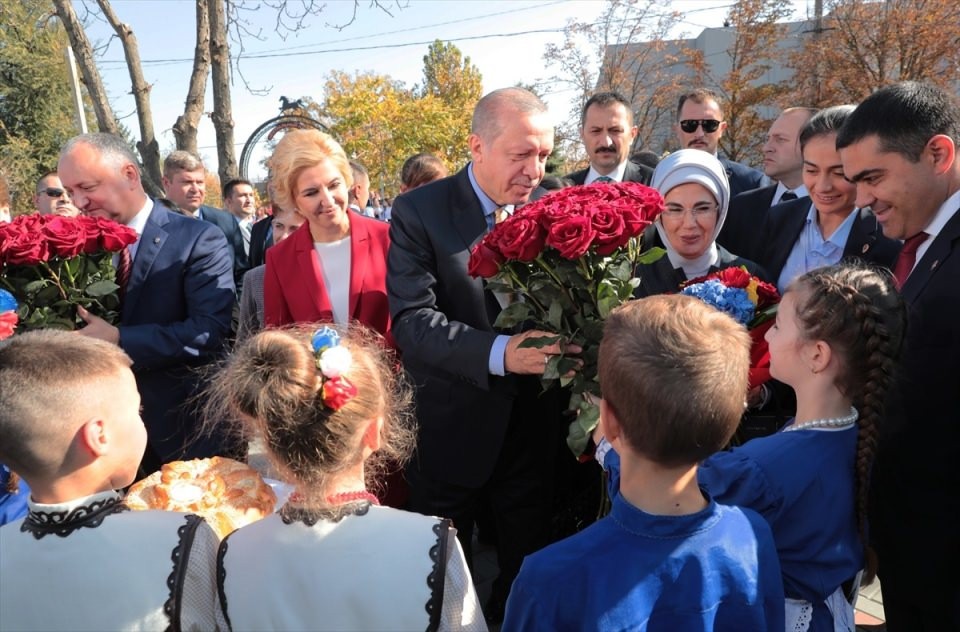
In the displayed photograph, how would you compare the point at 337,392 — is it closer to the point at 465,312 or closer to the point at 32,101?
the point at 465,312

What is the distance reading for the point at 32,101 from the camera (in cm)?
2336

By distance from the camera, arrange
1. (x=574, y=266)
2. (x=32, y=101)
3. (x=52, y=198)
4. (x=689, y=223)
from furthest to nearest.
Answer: (x=32, y=101)
(x=52, y=198)
(x=689, y=223)
(x=574, y=266)

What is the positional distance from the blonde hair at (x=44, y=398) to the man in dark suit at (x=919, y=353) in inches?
95.5

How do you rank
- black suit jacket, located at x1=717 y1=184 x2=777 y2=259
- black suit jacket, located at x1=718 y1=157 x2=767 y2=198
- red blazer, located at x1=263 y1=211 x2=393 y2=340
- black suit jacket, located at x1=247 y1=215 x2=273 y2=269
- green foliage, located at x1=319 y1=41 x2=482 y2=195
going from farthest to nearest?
1. green foliage, located at x1=319 y1=41 x2=482 y2=195
2. black suit jacket, located at x1=247 y1=215 x2=273 y2=269
3. black suit jacket, located at x1=718 y1=157 x2=767 y2=198
4. black suit jacket, located at x1=717 y1=184 x2=777 y2=259
5. red blazer, located at x1=263 y1=211 x2=393 y2=340

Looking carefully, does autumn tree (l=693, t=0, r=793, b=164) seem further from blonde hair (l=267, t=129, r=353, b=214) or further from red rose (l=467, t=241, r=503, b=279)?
red rose (l=467, t=241, r=503, b=279)

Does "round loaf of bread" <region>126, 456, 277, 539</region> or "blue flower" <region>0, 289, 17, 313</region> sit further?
"blue flower" <region>0, 289, 17, 313</region>

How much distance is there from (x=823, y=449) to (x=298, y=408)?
1389mm

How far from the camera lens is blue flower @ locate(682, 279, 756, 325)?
7.23 feet

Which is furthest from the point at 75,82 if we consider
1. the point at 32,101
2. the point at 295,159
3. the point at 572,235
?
the point at 32,101

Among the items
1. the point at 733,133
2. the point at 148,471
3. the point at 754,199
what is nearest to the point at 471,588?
the point at 148,471

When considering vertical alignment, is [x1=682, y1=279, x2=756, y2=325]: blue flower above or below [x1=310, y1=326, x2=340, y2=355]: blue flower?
A: below

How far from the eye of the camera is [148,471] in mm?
3369

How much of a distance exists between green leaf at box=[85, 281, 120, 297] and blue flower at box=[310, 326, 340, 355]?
174cm

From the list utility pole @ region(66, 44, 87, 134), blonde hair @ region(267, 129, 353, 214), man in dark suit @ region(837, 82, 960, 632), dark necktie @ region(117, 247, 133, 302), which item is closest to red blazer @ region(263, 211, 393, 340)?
blonde hair @ region(267, 129, 353, 214)
